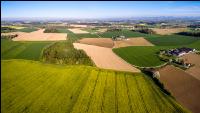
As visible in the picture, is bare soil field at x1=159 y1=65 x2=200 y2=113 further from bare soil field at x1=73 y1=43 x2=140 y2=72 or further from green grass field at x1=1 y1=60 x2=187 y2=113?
bare soil field at x1=73 y1=43 x2=140 y2=72

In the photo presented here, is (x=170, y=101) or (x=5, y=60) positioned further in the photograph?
(x=5, y=60)

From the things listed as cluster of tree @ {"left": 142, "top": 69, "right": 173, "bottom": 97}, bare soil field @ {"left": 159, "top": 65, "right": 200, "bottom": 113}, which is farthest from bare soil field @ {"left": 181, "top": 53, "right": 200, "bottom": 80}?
cluster of tree @ {"left": 142, "top": 69, "right": 173, "bottom": 97}

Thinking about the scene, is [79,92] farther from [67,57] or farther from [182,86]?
[67,57]

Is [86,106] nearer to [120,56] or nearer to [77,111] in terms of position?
[77,111]

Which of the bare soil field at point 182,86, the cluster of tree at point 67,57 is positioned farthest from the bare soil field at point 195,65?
the cluster of tree at point 67,57

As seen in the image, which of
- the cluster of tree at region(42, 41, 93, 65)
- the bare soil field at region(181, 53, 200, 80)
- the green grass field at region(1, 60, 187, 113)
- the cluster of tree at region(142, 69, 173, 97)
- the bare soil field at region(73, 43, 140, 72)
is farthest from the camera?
the cluster of tree at region(42, 41, 93, 65)

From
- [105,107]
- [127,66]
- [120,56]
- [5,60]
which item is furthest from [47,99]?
[120,56]
